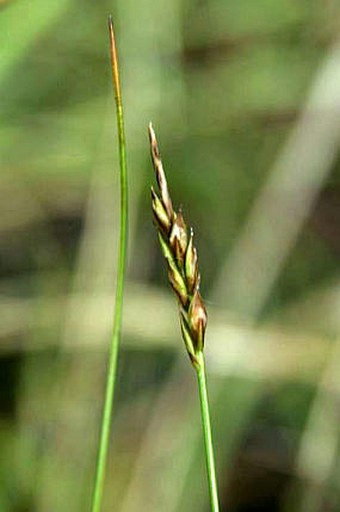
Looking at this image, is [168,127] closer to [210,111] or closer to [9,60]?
[210,111]

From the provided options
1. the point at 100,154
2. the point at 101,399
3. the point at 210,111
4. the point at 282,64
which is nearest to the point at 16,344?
the point at 101,399

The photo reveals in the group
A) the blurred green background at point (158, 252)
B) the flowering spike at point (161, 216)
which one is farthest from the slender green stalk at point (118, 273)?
the blurred green background at point (158, 252)

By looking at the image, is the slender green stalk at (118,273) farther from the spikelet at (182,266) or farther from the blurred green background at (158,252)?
the blurred green background at (158,252)

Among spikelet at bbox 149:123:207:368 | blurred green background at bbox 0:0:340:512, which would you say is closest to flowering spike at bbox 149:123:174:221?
spikelet at bbox 149:123:207:368

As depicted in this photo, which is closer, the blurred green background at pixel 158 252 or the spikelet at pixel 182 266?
the spikelet at pixel 182 266

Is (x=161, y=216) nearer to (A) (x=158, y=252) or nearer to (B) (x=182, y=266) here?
(B) (x=182, y=266)

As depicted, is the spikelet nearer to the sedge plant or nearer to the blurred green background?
the sedge plant

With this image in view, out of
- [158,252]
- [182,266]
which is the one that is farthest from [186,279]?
[158,252]
